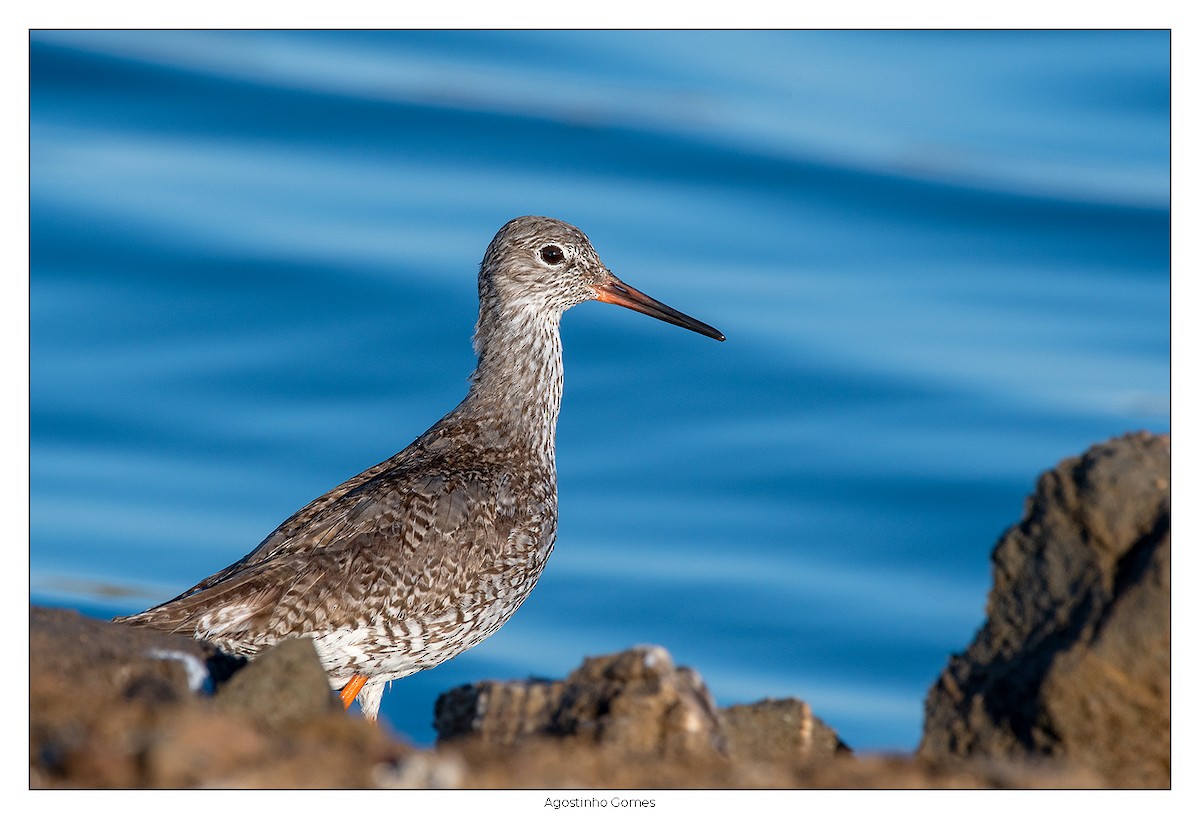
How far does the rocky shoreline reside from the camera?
164 inches

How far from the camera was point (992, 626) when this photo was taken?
16.9 feet

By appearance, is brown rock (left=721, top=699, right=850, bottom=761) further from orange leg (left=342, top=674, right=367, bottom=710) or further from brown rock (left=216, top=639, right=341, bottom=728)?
orange leg (left=342, top=674, right=367, bottom=710)

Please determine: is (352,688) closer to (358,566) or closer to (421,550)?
(358,566)

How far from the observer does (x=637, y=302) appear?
8391mm

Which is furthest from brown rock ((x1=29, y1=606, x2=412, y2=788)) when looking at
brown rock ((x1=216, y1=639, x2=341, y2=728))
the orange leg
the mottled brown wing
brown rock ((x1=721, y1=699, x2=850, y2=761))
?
the orange leg

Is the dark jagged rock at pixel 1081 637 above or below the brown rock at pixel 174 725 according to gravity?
above

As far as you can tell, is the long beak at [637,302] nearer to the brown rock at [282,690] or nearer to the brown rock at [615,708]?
the brown rock at [615,708]

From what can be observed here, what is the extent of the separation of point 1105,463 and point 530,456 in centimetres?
334

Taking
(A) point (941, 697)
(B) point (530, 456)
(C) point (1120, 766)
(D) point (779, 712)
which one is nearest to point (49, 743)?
(D) point (779, 712)

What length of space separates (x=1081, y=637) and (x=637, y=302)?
4105 mm

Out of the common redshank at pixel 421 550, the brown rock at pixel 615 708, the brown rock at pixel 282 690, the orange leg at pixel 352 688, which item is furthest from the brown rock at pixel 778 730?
the orange leg at pixel 352 688

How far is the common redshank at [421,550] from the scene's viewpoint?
6555 millimetres

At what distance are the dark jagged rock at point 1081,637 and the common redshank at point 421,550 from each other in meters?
2.39

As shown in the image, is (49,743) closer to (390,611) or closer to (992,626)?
(390,611)
